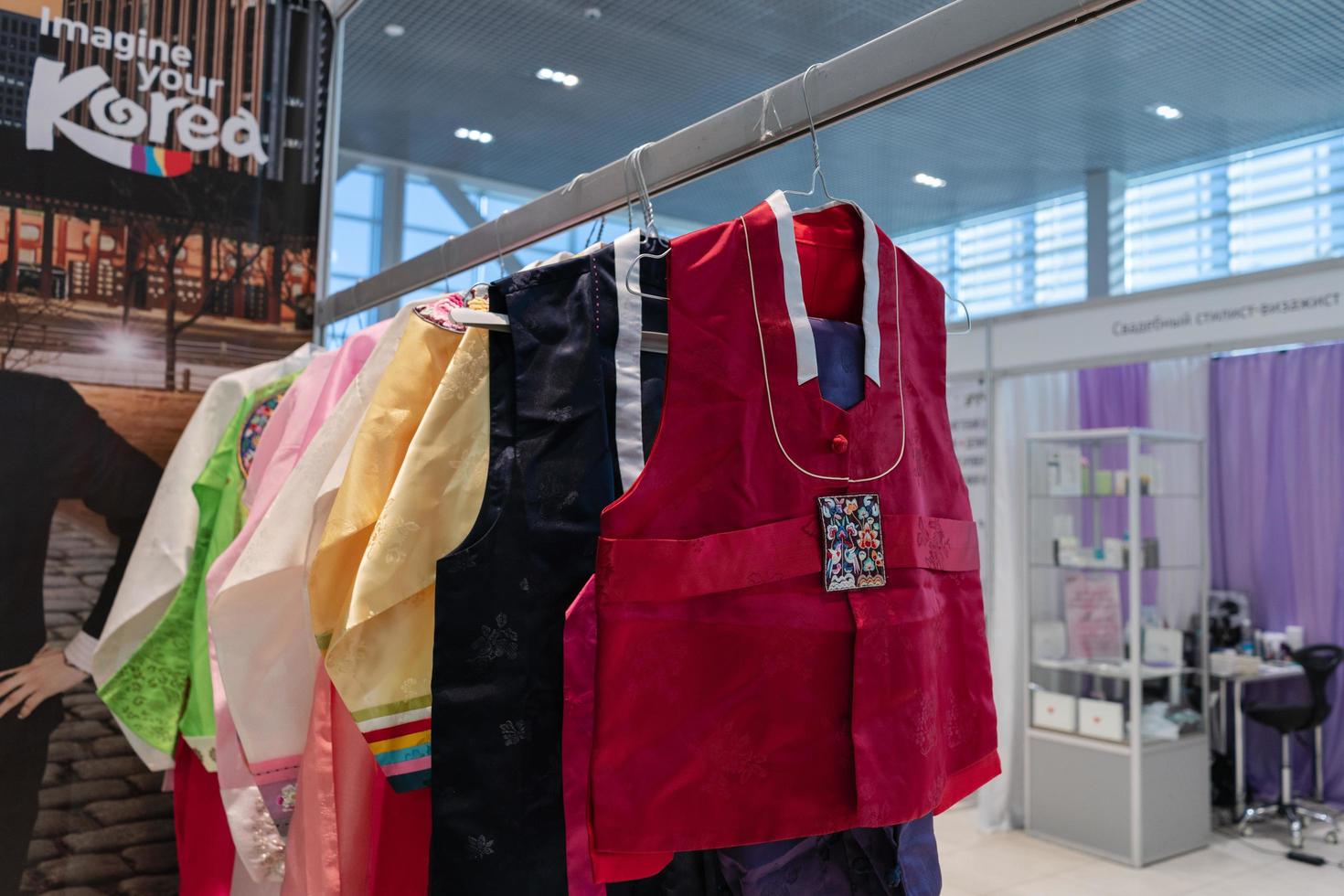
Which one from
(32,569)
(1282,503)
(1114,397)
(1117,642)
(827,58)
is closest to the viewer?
(32,569)

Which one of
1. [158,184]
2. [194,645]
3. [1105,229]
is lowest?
[194,645]

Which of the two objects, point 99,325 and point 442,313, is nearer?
point 442,313

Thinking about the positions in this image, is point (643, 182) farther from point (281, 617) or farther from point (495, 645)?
point (281, 617)

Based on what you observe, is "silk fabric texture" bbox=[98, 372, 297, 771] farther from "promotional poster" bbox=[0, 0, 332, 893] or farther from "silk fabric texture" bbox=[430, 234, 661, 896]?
"silk fabric texture" bbox=[430, 234, 661, 896]

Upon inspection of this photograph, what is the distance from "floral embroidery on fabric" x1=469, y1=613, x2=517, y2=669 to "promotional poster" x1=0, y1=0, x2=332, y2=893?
1.92m

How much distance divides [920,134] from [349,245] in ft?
11.8

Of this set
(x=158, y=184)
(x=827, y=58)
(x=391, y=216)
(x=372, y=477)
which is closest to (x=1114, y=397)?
(x=827, y=58)

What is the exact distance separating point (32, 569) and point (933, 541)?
2388 mm

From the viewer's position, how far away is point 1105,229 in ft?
24.0

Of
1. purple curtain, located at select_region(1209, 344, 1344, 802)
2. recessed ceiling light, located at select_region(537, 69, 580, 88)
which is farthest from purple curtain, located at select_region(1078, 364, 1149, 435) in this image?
recessed ceiling light, located at select_region(537, 69, 580, 88)

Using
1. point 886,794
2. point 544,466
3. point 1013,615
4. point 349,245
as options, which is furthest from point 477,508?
point 349,245

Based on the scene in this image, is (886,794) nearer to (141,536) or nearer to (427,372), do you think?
(427,372)

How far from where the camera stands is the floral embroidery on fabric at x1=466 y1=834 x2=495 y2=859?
1.18m

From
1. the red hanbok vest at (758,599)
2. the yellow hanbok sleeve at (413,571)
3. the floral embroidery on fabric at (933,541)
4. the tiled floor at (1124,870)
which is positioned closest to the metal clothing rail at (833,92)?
the red hanbok vest at (758,599)
